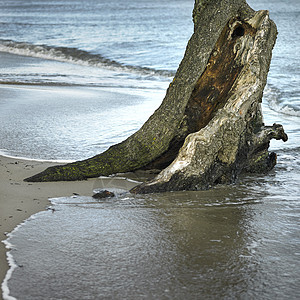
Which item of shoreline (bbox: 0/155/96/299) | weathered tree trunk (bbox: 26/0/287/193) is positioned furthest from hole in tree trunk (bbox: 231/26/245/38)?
shoreline (bbox: 0/155/96/299)

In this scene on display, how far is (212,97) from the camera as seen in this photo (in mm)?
4566

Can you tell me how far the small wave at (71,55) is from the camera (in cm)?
1427

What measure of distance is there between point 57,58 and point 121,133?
1204 centimetres

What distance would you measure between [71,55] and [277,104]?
10.8 metres

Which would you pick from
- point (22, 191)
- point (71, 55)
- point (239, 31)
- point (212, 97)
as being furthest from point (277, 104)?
point (71, 55)

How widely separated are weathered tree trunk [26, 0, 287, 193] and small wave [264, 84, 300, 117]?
3.94 m

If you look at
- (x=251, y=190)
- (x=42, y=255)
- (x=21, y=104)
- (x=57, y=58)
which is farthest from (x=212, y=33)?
(x=57, y=58)

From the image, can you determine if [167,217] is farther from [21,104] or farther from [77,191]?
[21,104]

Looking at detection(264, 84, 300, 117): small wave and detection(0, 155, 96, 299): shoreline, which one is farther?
detection(264, 84, 300, 117): small wave

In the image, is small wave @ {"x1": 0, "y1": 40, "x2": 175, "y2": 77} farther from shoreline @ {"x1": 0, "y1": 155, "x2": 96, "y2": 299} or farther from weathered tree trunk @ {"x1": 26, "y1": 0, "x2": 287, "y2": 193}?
shoreline @ {"x1": 0, "y1": 155, "x2": 96, "y2": 299}

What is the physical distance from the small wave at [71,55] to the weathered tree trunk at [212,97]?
8578 millimetres

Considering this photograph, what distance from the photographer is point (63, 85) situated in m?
10.9

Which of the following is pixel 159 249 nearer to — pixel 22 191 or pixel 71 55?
pixel 22 191

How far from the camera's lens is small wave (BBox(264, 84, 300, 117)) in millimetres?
8431
